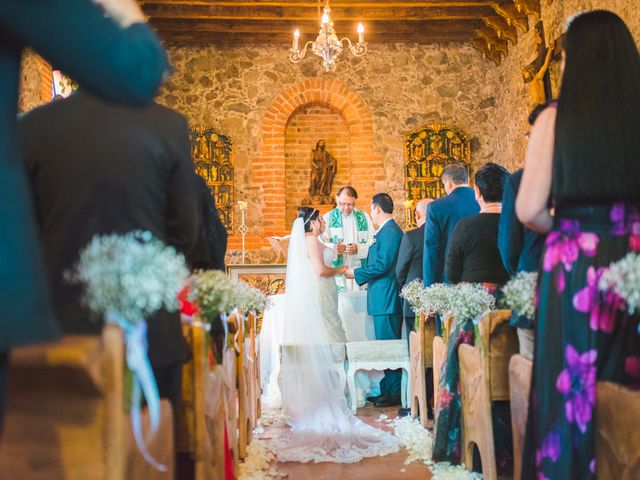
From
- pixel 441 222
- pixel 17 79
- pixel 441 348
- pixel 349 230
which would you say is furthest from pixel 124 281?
pixel 349 230

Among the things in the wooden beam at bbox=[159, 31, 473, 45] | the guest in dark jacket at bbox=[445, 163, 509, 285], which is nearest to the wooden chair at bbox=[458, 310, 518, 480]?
the guest in dark jacket at bbox=[445, 163, 509, 285]

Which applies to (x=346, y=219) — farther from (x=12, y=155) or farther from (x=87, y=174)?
(x=12, y=155)

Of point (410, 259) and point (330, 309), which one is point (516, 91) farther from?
point (330, 309)

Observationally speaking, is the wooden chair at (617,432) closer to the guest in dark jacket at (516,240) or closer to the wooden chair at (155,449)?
the guest in dark jacket at (516,240)

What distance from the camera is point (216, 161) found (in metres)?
10.8

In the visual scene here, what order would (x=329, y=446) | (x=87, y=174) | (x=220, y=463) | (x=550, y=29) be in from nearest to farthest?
(x=87, y=174) < (x=220, y=463) < (x=329, y=446) < (x=550, y=29)

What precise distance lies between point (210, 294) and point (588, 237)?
1482mm

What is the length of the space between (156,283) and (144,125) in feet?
2.01

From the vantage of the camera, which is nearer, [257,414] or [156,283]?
[156,283]

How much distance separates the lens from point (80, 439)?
1.21 meters

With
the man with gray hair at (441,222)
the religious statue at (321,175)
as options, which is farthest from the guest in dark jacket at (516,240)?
the religious statue at (321,175)

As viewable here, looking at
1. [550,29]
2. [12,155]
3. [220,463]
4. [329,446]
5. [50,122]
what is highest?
[550,29]

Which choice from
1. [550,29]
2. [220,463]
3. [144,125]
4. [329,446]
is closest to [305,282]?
[329,446]

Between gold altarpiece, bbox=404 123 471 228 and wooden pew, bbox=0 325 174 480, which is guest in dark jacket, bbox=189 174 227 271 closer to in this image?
wooden pew, bbox=0 325 174 480
